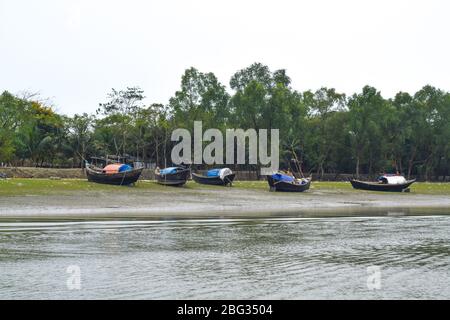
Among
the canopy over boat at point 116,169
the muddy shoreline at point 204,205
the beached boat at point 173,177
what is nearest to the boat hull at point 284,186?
the muddy shoreline at point 204,205

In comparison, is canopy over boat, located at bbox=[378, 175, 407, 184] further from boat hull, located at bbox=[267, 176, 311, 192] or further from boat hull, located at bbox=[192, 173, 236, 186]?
boat hull, located at bbox=[192, 173, 236, 186]

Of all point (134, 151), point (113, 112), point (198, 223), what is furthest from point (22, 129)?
point (198, 223)

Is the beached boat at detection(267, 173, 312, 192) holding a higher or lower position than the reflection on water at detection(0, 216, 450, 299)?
higher

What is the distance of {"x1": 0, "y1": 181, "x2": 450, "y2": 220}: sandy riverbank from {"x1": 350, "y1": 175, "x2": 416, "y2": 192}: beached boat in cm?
492

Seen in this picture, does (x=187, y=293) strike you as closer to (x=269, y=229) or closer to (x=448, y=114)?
(x=269, y=229)

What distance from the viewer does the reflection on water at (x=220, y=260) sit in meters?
13.6

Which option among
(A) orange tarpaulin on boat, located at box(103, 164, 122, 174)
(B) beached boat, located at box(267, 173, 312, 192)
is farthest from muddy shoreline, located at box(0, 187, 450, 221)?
(A) orange tarpaulin on boat, located at box(103, 164, 122, 174)

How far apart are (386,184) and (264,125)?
19705 millimetres

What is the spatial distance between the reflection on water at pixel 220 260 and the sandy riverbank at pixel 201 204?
843cm

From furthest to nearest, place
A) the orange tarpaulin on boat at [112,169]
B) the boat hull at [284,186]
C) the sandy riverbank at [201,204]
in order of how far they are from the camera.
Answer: the boat hull at [284,186], the orange tarpaulin on boat at [112,169], the sandy riverbank at [201,204]

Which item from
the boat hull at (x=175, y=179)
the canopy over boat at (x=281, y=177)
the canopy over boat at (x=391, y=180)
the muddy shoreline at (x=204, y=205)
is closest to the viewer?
the muddy shoreline at (x=204, y=205)

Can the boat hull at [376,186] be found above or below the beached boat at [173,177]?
below

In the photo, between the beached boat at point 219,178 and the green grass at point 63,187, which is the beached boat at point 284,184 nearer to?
the green grass at point 63,187

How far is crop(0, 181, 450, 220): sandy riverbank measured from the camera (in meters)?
36.4
